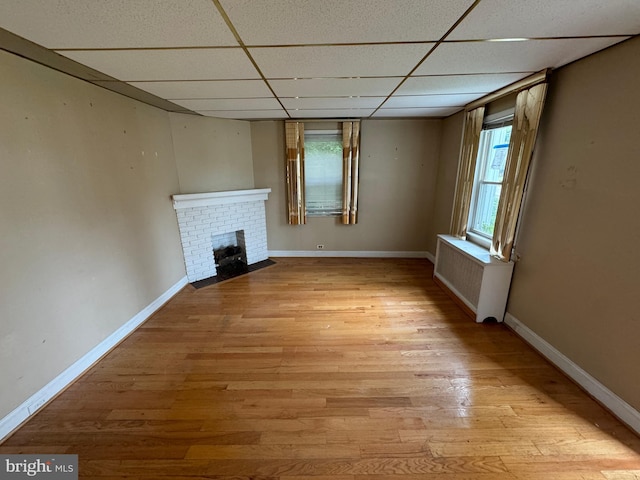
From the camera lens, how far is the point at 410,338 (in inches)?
97.0

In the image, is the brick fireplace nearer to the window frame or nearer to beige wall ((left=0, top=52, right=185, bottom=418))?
beige wall ((left=0, top=52, right=185, bottom=418))

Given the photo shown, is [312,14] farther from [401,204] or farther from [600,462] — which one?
[401,204]

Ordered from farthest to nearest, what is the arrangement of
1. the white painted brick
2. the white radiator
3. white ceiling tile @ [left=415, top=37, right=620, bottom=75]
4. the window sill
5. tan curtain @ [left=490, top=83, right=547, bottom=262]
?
the white painted brick
the window sill
the white radiator
tan curtain @ [left=490, top=83, right=547, bottom=262]
white ceiling tile @ [left=415, top=37, right=620, bottom=75]

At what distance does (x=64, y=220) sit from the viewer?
1.95 meters

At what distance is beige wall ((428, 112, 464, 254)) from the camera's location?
144 inches

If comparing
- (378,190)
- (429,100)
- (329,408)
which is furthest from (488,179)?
(329,408)

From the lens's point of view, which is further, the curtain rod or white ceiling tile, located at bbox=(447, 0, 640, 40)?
the curtain rod

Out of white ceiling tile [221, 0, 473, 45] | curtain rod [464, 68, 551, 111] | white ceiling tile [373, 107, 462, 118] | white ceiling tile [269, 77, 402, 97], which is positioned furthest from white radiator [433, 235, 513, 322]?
white ceiling tile [221, 0, 473, 45]

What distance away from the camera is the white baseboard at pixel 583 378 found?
62.2 inches

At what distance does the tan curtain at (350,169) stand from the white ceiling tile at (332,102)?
0.84 m

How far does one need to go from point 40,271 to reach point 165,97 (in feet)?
6.29

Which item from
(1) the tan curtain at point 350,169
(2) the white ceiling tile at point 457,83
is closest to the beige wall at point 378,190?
(1) the tan curtain at point 350,169

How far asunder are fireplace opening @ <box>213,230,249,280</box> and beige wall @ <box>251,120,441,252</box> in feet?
1.72

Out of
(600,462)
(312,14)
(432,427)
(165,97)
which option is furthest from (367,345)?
(165,97)
